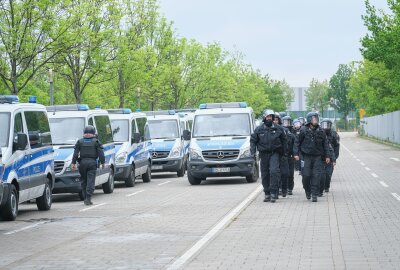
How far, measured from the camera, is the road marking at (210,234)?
33.3 feet

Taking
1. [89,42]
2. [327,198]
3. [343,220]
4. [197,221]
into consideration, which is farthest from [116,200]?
[89,42]

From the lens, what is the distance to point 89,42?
136 ft

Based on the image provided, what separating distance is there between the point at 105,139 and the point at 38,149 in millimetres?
6277

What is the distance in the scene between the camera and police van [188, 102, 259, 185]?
26656 millimetres

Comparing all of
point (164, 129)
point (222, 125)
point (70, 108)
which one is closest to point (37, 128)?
point (70, 108)

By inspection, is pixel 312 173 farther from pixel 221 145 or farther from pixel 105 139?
pixel 221 145

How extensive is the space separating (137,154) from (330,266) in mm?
19002

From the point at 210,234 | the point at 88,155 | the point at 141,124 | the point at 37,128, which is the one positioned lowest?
the point at 210,234

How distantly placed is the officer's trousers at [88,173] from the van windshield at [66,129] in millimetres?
2603

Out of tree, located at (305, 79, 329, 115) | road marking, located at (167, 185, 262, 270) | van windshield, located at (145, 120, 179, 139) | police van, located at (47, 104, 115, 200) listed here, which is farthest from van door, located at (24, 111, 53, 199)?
tree, located at (305, 79, 329, 115)

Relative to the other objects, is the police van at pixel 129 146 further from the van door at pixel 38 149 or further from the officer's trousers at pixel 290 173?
the van door at pixel 38 149

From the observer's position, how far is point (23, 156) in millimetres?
17203

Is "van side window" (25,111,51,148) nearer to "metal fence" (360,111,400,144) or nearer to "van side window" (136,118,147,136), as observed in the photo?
"van side window" (136,118,147,136)

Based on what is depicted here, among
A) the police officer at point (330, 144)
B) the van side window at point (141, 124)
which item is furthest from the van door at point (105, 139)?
the police officer at point (330, 144)
